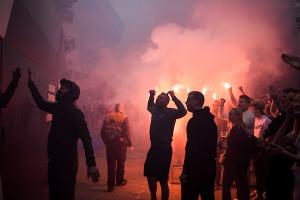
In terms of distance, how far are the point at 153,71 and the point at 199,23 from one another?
3.30 m

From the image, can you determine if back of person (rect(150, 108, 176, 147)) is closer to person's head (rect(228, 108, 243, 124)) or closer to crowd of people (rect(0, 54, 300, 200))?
crowd of people (rect(0, 54, 300, 200))

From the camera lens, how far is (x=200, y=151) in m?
4.72

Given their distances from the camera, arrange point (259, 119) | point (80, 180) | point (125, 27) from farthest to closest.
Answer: point (125, 27) < point (80, 180) < point (259, 119)

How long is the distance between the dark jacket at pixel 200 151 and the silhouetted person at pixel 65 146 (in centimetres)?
122

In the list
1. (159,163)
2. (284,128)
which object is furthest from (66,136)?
(284,128)

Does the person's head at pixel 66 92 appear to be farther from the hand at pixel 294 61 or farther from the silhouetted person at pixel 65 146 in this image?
the hand at pixel 294 61

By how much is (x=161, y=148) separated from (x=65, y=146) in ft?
6.50

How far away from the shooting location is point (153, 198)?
20.1 ft

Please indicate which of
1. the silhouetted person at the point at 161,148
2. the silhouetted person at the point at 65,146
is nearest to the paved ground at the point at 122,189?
the silhouetted person at the point at 161,148

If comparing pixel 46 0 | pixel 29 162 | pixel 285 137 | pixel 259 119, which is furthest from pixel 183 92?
pixel 285 137

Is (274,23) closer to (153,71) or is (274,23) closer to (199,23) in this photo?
(199,23)

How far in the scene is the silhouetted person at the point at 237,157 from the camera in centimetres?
596

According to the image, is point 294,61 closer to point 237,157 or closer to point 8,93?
point 237,157

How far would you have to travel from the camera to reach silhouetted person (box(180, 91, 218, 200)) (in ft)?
15.5
